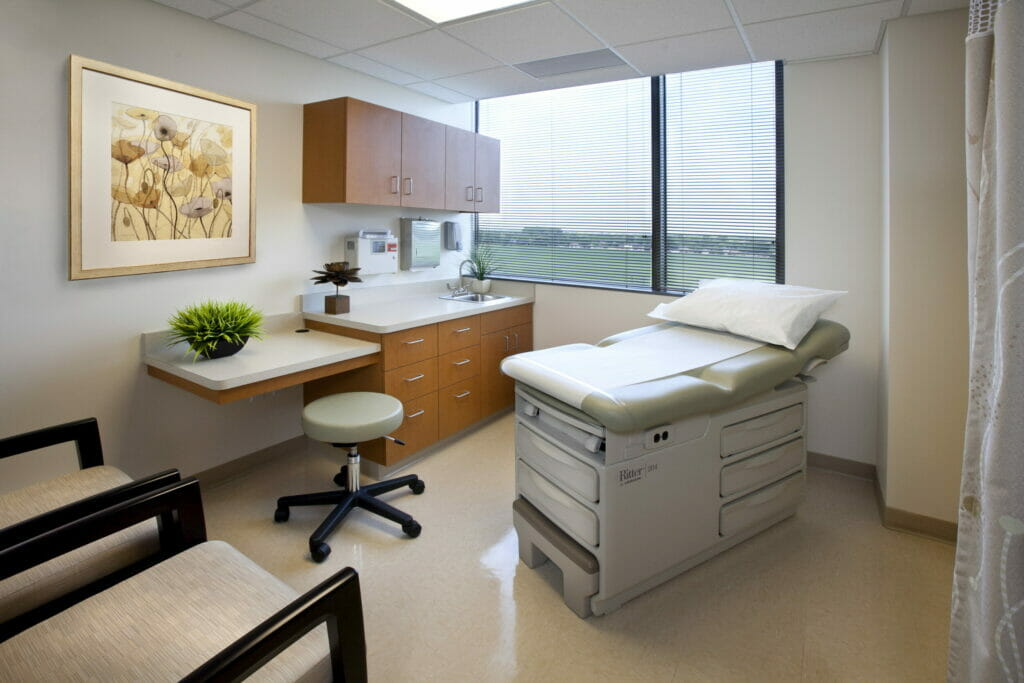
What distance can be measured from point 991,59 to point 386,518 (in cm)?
257

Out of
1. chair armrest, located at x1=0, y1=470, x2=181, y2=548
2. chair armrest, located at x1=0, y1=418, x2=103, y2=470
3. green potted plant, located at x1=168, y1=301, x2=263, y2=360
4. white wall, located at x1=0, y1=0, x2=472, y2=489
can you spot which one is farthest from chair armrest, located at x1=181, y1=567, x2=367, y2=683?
white wall, located at x1=0, y1=0, x2=472, y2=489

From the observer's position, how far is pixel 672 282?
3822mm

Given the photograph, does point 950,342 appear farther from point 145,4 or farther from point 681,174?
point 145,4

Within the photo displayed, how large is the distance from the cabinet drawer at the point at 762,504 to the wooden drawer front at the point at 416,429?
1761 mm

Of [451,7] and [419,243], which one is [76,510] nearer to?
[451,7]

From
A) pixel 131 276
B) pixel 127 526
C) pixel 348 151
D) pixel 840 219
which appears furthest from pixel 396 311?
pixel 840 219

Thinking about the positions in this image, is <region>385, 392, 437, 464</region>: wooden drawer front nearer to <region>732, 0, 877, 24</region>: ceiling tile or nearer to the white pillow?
the white pillow

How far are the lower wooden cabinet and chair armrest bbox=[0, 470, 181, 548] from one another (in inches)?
58.8

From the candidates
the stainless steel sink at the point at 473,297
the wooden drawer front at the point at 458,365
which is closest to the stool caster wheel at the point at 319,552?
the wooden drawer front at the point at 458,365

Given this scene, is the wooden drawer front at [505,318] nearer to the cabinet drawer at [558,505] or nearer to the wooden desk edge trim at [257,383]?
the wooden desk edge trim at [257,383]

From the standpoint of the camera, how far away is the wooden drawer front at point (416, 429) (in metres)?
3.16

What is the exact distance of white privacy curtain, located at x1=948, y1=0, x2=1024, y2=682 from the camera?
33.7 inches

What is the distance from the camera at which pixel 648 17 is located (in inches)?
103

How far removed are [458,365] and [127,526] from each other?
7.53 feet
